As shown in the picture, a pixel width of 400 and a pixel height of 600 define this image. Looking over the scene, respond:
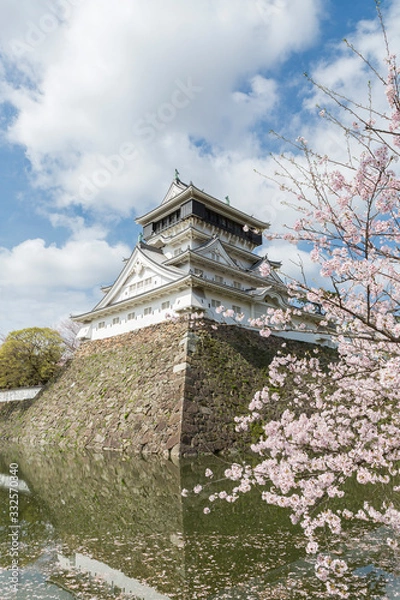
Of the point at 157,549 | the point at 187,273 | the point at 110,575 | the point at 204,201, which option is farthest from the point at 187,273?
the point at 110,575

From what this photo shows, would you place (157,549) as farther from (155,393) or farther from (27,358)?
(27,358)

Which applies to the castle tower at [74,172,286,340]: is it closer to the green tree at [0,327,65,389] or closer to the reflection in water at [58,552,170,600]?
the green tree at [0,327,65,389]

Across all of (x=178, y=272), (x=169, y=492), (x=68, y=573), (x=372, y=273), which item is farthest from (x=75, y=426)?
(x=372, y=273)

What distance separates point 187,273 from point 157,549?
1213cm

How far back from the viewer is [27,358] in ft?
71.5

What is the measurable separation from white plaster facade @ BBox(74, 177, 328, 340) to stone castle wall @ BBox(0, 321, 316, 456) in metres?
0.90

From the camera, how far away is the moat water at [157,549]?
331cm

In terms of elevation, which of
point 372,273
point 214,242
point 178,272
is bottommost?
point 372,273

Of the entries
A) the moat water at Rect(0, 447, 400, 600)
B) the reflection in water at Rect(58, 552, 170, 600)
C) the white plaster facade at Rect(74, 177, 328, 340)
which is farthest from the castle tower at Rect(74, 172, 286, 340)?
the reflection in water at Rect(58, 552, 170, 600)

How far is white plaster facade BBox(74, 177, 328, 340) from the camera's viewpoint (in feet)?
53.3

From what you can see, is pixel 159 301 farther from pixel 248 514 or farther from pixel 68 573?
pixel 68 573

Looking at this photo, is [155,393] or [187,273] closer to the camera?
[155,393]

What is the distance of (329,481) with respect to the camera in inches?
122

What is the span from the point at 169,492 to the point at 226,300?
1065 centimetres
